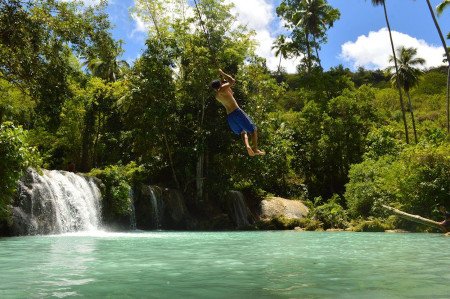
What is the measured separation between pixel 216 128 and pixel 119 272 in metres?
21.2

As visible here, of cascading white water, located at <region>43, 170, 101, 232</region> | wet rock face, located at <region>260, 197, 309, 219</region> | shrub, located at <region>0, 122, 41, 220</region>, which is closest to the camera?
shrub, located at <region>0, 122, 41, 220</region>

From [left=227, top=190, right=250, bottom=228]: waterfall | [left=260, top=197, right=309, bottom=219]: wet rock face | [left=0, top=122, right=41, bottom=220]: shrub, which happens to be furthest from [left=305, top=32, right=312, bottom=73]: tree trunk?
[left=0, top=122, right=41, bottom=220]: shrub

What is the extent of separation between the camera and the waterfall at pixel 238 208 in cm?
2836

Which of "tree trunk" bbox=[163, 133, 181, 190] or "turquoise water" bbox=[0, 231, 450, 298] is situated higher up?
"tree trunk" bbox=[163, 133, 181, 190]

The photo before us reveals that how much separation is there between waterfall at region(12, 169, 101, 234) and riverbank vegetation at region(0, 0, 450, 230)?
1.11 metres

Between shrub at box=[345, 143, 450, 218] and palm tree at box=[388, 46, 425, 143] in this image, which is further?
palm tree at box=[388, 46, 425, 143]

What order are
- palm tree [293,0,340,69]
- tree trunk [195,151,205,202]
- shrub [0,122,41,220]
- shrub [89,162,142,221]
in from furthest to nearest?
palm tree [293,0,340,69] → tree trunk [195,151,205,202] → shrub [89,162,142,221] → shrub [0,122,41,220]

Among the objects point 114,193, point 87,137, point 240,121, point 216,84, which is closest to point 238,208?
point 114,193

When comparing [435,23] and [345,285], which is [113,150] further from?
[345,285]

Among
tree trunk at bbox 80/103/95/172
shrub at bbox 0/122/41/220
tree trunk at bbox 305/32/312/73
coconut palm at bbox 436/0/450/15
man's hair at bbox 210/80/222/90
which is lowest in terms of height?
shrub at bbox 0/122/41/220

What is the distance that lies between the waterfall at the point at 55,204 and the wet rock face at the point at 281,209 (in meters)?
11.8

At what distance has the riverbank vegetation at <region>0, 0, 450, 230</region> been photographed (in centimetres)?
2191

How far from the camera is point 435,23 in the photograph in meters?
30.1

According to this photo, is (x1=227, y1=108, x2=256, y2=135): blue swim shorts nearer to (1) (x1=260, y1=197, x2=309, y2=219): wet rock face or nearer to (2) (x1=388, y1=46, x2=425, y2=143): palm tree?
(1) (x1=260, y1=197, x2=309, y2=219): wet rock face
